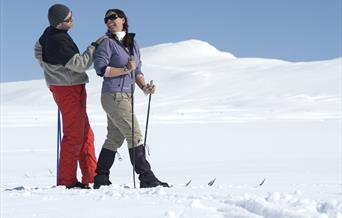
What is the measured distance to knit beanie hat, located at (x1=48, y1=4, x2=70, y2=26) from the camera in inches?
202

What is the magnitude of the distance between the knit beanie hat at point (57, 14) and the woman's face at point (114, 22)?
0.36m

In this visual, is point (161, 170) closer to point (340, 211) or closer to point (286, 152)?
point (286, 152)

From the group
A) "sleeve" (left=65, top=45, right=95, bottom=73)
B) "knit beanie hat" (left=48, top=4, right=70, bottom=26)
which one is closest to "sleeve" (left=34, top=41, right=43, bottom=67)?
"knit beanie hat" (left=48, top=4, right=70, bottom=26)

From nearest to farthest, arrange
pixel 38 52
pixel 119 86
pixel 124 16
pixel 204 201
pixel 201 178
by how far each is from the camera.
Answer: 1. pixel 204 201
2. pixel 119 86
3. pixel 124 16
4. pixel 38 52
5. pixel 201 178

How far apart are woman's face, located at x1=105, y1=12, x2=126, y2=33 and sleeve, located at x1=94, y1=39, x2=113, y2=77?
0.14 meters

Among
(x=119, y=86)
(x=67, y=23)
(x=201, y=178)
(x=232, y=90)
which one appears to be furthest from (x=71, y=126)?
(x=232, y=90)

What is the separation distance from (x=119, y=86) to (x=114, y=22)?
525mm

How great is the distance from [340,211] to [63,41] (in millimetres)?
2753

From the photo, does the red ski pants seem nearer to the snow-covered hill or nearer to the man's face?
the man's face

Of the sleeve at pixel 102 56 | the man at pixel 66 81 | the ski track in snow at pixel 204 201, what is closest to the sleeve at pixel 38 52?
the man at pixel 66 81

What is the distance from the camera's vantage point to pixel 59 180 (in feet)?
17.2

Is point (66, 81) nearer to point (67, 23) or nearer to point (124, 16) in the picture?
point (67, 23)

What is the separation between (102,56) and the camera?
4.98 meters

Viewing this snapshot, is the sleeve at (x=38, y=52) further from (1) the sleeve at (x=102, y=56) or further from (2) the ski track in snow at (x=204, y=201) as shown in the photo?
(2) the ski track in snow at (x=204, y=201)
